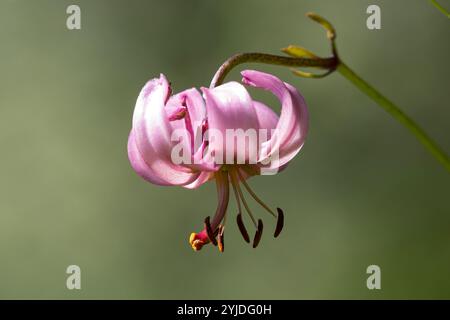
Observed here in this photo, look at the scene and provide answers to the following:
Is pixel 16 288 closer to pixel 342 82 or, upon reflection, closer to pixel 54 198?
pixel 54 198

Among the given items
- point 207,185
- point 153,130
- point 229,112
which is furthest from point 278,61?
point 207,185

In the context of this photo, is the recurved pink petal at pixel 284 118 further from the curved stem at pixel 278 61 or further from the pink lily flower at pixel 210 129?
the curved stem at pixel 278 61

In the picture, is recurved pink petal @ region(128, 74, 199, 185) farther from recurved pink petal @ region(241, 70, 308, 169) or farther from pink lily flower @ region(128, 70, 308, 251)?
recurved pink petal @ region(241, 70, 308, 169)

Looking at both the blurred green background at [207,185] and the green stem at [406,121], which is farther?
the blurred green background at [207,185]

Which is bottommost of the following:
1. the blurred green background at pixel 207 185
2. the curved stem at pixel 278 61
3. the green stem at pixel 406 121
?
the green stem at pixel 406 121

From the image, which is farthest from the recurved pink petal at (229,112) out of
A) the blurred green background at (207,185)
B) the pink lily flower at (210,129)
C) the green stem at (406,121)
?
the blurred green background at (207,185)

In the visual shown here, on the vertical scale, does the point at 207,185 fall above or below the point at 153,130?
above

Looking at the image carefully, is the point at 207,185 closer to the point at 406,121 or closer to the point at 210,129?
the point at 210,129
